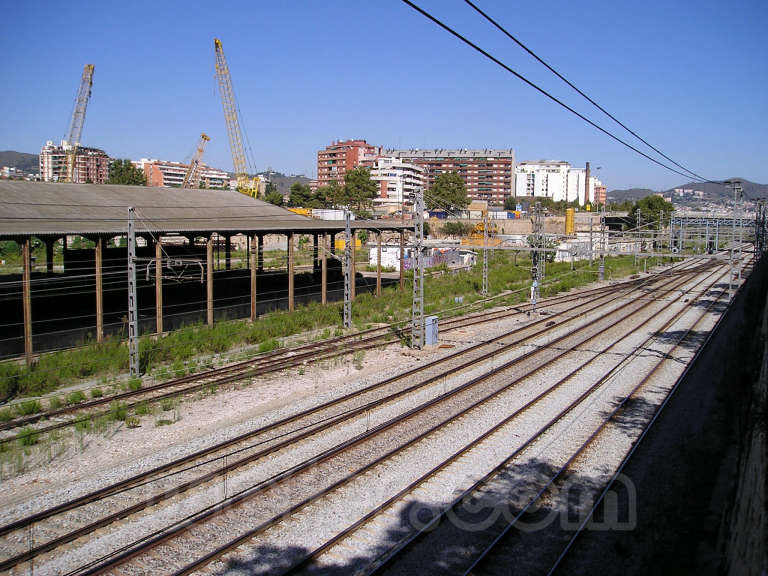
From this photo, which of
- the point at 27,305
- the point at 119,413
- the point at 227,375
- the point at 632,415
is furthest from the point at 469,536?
the point at 27,305

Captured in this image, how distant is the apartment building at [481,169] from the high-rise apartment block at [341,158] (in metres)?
10.7

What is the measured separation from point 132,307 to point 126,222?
682 centimetres

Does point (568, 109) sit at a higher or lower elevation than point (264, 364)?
higher

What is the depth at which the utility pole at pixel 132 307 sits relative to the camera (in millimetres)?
13664

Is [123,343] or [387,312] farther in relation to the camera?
[387,312]

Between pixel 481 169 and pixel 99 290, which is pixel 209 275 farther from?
pixel 481 169

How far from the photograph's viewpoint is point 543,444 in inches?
395

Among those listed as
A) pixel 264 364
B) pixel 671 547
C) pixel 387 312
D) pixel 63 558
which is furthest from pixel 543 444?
pixel 387 312

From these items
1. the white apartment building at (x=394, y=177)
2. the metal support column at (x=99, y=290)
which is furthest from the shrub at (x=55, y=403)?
the white apartment building at (x=394, y=177)

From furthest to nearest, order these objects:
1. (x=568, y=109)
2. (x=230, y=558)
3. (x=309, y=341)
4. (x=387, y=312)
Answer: (x=387, y=312), (x=309, y=341), (x=568, y=109), (x=230, y=558)

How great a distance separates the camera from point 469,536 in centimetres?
701

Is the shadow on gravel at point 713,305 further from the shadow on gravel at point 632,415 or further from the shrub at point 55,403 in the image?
the shrub at point 55,403

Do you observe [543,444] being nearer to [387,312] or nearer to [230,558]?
[230,558]

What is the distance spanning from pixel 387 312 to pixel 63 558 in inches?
717
